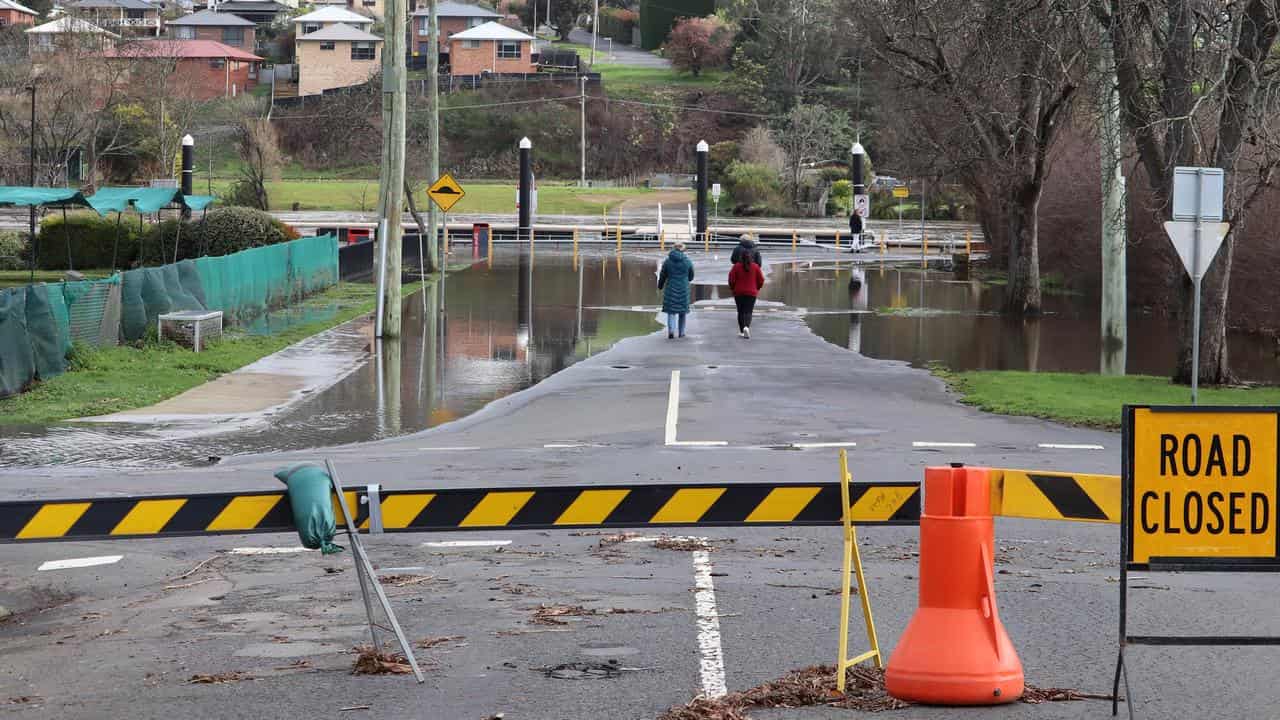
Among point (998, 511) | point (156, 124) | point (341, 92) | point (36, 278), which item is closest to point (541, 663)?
point (998, 511)

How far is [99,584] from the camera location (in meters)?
10.2

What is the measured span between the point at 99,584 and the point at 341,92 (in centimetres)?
10723

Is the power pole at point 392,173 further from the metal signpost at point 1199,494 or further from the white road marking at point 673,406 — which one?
the metal signpost at point 1199,494

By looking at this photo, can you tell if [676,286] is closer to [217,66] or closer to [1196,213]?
[1196,213]

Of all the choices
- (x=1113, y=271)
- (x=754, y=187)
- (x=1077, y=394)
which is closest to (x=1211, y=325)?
(x=1077, y=394)

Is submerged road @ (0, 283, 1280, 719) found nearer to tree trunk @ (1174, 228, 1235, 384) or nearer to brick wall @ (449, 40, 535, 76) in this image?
tree trunk @ (1174, 228, 1235, 384)

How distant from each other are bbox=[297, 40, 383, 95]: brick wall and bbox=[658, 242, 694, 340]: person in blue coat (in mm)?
94847

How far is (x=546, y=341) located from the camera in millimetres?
28953

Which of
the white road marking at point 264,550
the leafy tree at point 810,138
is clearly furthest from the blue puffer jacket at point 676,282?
the leafy tree at point 810,138

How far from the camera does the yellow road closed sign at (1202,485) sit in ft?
22.0

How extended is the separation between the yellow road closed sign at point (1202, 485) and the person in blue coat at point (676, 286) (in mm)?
21106

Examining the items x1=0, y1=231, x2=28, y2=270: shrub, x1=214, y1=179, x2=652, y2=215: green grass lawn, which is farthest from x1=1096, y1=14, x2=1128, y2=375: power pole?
x1=214, y1=179, x2=652, y2=215: green grass lawn

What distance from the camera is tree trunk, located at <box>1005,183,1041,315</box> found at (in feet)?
122

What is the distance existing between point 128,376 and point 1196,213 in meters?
13.6
